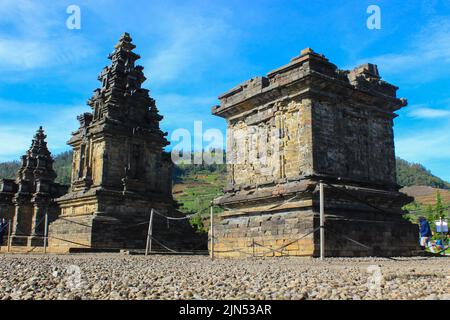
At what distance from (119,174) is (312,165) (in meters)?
13.7

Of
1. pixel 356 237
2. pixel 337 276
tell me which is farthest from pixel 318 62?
pixel 337 276

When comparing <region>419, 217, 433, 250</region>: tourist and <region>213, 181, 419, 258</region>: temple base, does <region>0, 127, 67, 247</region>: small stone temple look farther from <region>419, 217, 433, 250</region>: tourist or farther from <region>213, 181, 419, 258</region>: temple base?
<region>419, 217, 433, 250</region>: tourist

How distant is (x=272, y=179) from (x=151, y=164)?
496 inches

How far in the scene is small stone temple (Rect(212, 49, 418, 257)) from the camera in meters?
14.2

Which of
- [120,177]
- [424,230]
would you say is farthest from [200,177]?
[424,230]

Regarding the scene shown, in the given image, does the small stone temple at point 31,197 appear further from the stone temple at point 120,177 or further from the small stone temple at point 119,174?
the small stone temple at point 119,174

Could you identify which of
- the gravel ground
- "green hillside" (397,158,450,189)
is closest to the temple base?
the gravel ground

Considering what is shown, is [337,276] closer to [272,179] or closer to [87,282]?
[87,282]

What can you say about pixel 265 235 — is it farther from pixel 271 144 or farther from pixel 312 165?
pixel 271 144

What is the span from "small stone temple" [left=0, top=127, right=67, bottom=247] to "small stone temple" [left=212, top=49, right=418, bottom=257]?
19650mm

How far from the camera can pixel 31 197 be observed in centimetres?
3391

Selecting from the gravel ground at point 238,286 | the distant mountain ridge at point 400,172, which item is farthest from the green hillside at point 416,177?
the gravel ground at point 238,286
